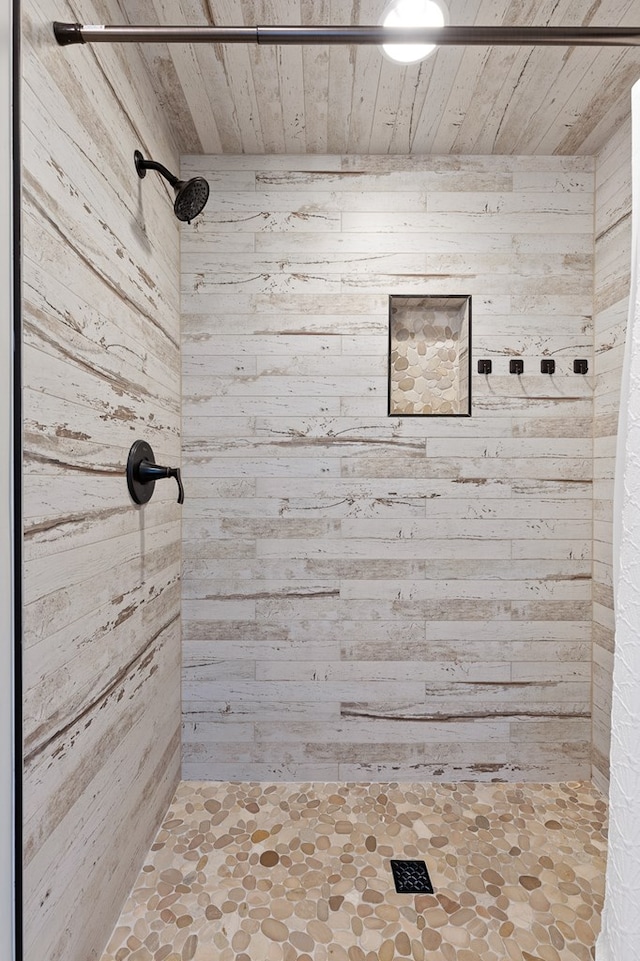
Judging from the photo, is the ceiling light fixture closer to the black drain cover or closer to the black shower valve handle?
the black shower valve handle

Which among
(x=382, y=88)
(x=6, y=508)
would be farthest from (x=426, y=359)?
(x=6, y=508)

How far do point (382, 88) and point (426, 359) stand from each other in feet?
2.94

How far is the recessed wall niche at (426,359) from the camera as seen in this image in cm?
209

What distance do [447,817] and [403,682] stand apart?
1.47 ft

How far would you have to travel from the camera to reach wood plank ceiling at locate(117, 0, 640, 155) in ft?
4.58

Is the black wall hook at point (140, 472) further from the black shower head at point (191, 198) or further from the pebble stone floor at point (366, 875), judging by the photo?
the pebble stone floor at point (366, 875)

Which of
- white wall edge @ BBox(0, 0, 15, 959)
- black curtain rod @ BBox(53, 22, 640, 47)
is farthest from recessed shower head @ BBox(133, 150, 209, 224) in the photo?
white wall edge @ BBox(0, 0, 15, 959)

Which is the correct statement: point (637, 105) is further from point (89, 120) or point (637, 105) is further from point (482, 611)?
point (482, 611)

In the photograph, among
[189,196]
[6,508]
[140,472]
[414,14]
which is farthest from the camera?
[189,196]

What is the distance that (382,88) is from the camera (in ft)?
5.41

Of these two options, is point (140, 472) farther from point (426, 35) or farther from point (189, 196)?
point (426, 35)

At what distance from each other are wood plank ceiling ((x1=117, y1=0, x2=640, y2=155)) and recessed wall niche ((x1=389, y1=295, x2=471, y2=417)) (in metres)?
0.59

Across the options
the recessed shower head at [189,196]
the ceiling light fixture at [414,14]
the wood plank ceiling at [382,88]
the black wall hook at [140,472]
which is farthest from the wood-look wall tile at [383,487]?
the ceiling light fixture at [414,14]

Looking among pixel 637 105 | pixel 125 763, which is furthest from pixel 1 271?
pixel 125 763
